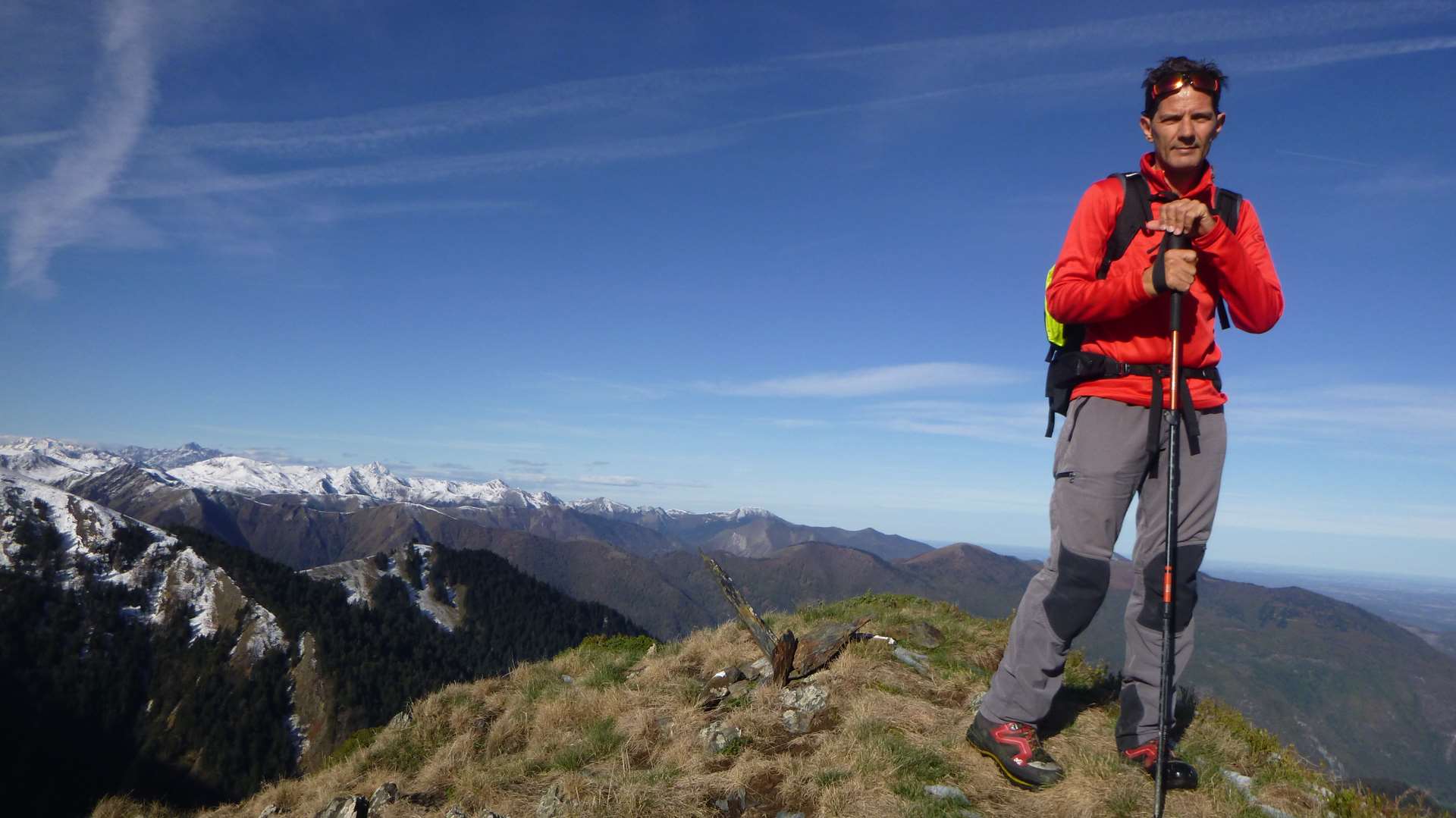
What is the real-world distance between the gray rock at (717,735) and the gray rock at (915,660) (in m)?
2.76

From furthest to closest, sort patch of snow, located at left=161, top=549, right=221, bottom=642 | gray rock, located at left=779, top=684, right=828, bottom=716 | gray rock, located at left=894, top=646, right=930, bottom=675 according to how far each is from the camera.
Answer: patch of snow, located at left=161, top=549, right=221, bottom=642 < gray rock, located at left=894, top=646, right=930, bottom=675 < gray rock, located at left=779, top=684, right=828, bottom=716

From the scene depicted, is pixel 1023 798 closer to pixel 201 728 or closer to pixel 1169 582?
pixel 1169 582

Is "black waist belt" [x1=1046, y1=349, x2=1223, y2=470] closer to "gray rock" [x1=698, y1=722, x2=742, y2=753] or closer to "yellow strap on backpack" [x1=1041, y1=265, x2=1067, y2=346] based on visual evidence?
"yellow strap on backpack" [x1=1041, y1=265, x2=1067, y2=346]

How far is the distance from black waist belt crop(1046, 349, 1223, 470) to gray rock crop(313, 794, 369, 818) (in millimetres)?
6458

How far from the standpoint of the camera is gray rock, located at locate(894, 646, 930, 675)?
8.54m

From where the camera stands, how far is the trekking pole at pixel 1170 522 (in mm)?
4621

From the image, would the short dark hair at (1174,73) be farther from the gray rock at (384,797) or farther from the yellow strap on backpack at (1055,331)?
the gray rock at (384,797)

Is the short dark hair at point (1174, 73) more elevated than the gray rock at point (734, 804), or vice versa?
the short dark hair at point (1174, 73)

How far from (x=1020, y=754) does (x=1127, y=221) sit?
12.9 feet

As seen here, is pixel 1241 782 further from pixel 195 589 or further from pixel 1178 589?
pixel 195 589

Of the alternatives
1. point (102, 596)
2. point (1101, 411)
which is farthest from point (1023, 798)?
point (102, 596)

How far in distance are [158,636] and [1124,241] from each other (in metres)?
198

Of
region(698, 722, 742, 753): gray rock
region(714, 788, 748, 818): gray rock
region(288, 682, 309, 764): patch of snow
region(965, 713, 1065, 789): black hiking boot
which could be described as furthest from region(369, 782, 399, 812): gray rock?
region(288, 682, 309, 764): patch of snow

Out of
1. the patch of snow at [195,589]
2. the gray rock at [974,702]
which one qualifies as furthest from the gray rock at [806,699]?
the patch of snow at [195,589]
